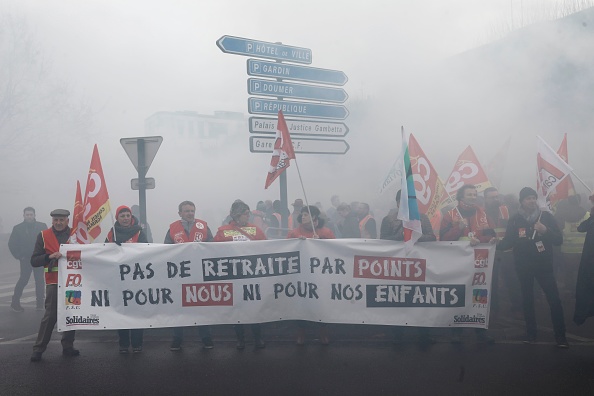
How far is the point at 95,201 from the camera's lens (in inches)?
209

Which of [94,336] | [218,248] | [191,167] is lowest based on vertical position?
[94,336]

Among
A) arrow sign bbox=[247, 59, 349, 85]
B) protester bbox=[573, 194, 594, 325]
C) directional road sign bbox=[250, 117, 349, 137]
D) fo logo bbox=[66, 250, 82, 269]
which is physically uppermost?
arrow sign bbox=[247, 59, 349, 85]

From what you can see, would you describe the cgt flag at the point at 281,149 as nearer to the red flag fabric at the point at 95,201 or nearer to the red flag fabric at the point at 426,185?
the red flag fabric at the point at 426,185

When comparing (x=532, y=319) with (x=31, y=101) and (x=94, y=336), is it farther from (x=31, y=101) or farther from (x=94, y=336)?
(x=31, y=101)

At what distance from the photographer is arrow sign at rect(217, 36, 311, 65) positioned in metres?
7.45

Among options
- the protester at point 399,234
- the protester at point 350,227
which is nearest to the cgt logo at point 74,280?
the protester at point 399,234

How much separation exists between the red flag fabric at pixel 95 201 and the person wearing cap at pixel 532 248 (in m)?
3.53

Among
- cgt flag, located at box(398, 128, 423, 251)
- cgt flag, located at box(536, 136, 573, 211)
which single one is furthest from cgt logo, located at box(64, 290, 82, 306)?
cgt flag, located at box(536, 136, 573, 211)

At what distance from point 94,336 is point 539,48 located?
8.28 meters

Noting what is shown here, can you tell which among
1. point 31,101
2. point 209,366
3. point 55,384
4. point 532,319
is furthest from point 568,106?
point 31,101

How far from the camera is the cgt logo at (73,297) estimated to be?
5.19 metres

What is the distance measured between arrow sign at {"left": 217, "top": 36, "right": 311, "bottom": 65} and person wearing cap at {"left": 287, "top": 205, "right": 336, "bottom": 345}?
9.43ft

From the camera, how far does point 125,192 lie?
674 inches

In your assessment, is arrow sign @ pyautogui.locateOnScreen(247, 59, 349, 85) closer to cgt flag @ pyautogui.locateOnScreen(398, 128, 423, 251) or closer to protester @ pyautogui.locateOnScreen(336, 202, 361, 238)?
protester @ pyautogui.locateOnScreen(336, 202, 361, 238)
